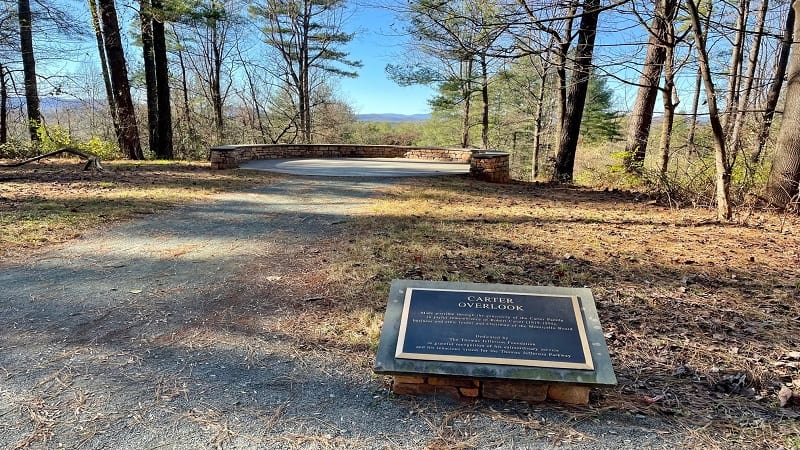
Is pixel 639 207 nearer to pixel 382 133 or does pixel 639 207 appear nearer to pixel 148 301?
pixel 148 301

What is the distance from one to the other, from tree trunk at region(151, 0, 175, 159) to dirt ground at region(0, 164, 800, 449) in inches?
340

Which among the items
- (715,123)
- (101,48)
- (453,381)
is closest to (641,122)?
(715,123)

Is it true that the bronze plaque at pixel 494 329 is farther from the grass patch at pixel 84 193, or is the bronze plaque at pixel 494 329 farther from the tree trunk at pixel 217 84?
the tree trunk at pixel 217 84

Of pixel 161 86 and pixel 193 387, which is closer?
pixel 193 387

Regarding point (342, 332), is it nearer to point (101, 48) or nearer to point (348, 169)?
point (348, 169)


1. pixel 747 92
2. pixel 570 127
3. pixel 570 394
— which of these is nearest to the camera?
pixel 570 394

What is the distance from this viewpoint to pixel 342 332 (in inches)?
106

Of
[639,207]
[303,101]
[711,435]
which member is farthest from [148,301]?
[303,101]

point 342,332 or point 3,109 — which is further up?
point 3,109

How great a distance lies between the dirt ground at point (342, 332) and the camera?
1.83 metres

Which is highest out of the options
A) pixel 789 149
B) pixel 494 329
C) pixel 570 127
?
pixel 570 127

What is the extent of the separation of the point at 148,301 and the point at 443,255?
242cm

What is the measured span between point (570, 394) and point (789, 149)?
18.1 feet

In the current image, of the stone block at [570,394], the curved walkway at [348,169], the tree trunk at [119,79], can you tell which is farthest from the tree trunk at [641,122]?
the tree trunk at [119,79]
